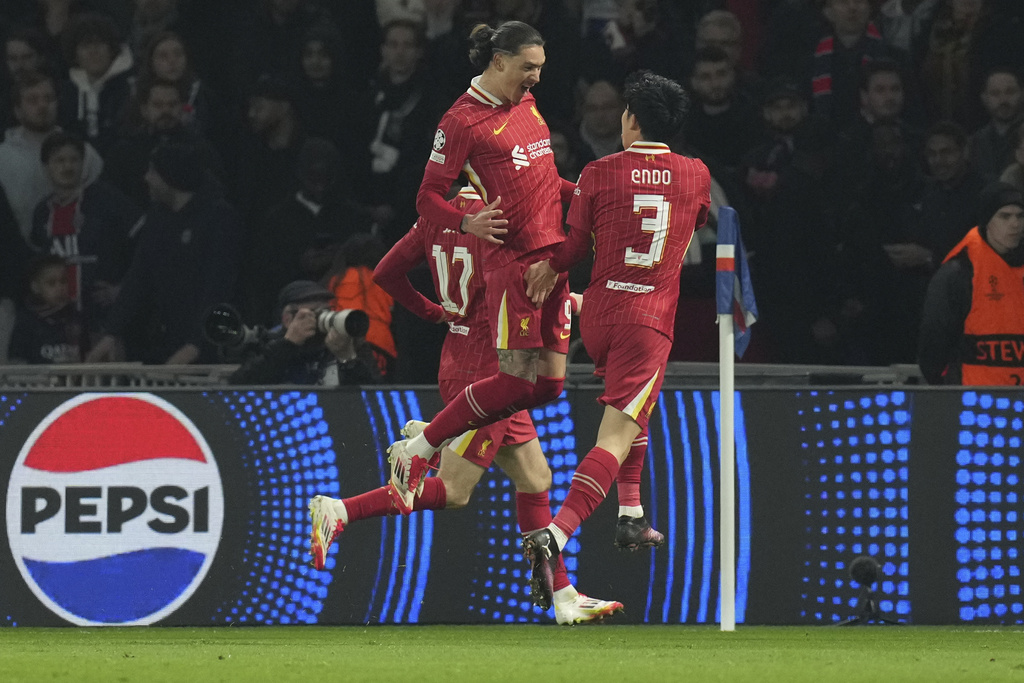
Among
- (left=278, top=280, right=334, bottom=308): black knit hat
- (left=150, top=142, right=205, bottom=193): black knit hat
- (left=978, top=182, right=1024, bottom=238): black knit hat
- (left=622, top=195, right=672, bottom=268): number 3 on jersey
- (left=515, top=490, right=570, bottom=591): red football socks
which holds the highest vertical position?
(left=150, top=142, right=205, bottom=193): black knit hat

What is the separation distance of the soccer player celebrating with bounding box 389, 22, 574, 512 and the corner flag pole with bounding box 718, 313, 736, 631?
726mm

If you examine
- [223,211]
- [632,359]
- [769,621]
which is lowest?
[769,621]

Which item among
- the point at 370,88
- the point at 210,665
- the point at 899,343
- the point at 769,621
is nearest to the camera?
the point at 210,665

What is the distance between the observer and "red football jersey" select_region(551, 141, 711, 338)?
7.28 meters

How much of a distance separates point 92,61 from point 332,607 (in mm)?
5342

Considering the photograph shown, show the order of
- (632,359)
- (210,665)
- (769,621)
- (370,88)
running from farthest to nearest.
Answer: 1. (370,88)
2. (769,621)
3. (632,359)
4. (210,665)

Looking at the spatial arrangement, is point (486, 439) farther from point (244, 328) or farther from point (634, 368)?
point (244, 328)

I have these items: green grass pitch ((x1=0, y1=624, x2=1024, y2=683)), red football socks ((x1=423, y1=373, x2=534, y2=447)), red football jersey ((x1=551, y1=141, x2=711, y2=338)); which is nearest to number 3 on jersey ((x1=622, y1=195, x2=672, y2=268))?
red football jersey ((x1=551, y1=141, x2=711, y2=338))

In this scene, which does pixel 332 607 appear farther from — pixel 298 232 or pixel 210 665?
pixel 298 232

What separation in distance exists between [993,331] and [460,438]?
3.20m

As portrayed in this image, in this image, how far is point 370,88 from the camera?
11.8m

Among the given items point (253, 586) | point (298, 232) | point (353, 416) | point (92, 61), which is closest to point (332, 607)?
point (253, 586)

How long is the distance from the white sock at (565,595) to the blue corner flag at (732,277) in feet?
4.19

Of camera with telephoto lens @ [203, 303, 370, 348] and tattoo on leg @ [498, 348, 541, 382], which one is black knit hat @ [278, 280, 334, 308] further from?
tattoo on leg @ [498, 348, 541, 382]
